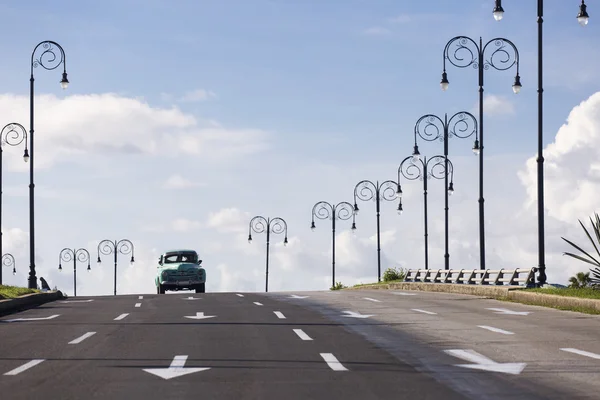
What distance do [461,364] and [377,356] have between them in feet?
4.44

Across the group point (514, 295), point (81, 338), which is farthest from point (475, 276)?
point (81, 338)

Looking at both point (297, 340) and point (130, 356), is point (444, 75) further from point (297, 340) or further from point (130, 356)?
point (130, 356)

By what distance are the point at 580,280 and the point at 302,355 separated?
17.0 metres

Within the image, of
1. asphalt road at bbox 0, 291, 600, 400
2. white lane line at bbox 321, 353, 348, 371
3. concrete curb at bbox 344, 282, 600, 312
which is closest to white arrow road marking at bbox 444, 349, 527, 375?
asphalt road at bbox 0, 291, 600, 400

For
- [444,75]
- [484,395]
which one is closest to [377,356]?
[484,395]

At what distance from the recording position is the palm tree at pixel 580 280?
91.8ft

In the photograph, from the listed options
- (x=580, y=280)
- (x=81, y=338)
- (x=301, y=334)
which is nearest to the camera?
(x=81, y=338)

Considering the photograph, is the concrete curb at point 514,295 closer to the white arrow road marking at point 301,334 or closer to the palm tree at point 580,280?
the palm tree at point 580,280

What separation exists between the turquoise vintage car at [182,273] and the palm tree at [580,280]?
21067 millimetres

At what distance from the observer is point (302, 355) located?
13359 millimetres

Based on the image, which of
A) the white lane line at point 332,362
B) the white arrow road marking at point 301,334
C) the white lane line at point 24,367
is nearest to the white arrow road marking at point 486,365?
the white lane line at point 332,362

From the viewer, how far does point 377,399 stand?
9.20 meters

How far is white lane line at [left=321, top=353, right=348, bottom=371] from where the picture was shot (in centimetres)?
1178

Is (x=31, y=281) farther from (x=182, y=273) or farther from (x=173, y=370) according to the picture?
(x=173, y=370)
